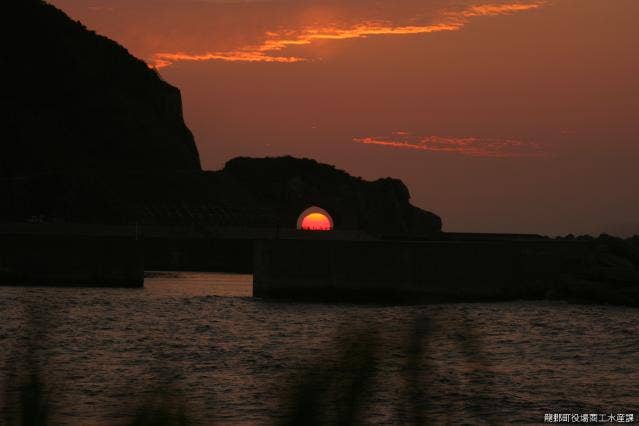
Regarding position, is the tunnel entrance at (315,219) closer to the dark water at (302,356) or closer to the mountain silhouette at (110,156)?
the mountain silhouette at (110,156)

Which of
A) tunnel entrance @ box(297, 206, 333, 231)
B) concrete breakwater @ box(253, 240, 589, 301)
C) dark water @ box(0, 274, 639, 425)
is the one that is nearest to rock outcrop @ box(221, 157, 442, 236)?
tunnel entrance @ box(297, 206, 333, 231)

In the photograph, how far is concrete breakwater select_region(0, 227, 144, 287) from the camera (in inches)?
2151

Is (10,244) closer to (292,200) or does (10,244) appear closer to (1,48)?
(1,48)

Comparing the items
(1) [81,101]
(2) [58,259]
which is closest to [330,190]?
(1) [81,101]

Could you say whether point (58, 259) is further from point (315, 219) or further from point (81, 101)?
point (81, 101)

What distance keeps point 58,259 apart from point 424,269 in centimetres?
1996

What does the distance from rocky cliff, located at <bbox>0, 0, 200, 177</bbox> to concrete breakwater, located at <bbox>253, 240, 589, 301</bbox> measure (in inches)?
3331

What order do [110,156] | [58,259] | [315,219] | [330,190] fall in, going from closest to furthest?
[58,259], [315,219], [110,156], [330,190]

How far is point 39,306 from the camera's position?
3062 millimetres

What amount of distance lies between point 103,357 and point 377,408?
11.1 meters

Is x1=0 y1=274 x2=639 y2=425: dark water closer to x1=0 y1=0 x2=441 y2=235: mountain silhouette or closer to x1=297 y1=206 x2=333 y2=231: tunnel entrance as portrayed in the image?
x1=297 y1=206 x2=333 y2=231: tunnel entrance

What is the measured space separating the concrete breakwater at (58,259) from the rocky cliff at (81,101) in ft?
239

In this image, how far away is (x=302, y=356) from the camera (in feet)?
51.1

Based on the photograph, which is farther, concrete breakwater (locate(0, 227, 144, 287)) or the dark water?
concrete breakwater (locate(0, 227, 144, 287))
